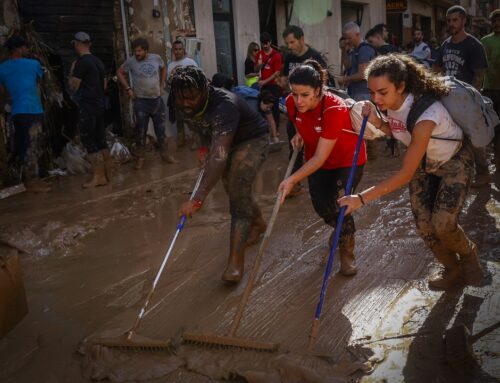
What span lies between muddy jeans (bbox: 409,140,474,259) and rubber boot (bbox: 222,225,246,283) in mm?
1222

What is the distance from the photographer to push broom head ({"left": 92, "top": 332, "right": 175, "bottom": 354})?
9.68 ft

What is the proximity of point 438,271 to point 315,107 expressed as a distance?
4.74 feet

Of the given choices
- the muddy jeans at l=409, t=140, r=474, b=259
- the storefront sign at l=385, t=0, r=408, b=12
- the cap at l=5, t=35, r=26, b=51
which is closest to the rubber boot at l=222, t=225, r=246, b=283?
→ the muddy jeans at l=409, t=140, r=474, b=259

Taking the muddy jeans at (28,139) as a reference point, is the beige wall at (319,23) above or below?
above

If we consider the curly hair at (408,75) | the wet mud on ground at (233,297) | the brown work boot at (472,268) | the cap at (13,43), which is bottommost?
the wet mud on ground at (233,297)

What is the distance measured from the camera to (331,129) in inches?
139

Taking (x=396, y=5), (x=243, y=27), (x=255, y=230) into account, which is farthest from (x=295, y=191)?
(x=396, y=5)

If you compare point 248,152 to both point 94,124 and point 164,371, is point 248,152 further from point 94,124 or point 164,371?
point 94,124

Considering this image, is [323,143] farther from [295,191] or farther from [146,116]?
[146,116]

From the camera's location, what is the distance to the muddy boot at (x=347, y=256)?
12.9 feet

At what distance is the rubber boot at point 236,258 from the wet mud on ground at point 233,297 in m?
0.08

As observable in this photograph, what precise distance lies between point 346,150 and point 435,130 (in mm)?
845

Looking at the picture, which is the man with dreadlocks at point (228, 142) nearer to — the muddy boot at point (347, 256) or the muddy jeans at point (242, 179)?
the muddy jeans at point (242, 179)

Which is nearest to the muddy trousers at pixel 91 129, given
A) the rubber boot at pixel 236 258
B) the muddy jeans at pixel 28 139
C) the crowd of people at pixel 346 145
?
the muddy jeans at pixel 28 139
